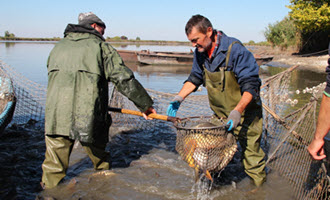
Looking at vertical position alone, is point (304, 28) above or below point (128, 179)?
above

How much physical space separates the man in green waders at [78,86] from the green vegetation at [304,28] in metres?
20.7

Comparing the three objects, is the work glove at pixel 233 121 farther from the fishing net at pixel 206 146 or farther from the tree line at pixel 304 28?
the tree line at pixel 304 28

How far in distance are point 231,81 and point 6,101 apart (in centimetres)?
395

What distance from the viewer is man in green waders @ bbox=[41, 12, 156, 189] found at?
2791mm


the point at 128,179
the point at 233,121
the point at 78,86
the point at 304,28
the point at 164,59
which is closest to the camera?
the point at 233,121

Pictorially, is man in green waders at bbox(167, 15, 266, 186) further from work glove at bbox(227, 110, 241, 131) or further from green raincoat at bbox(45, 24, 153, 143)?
green raincoat at bbox(45, 24, 153, 143)

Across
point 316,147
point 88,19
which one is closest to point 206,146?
point 316,147

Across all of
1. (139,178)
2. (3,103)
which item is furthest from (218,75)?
(3,103)

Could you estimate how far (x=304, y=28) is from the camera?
76.0 feet

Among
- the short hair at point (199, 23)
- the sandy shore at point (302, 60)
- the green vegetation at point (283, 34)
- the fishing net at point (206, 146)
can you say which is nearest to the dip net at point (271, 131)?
the fishing net at point (206, 146)

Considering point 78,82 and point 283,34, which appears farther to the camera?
point 283,34

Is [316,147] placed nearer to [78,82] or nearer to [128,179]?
[78,82]

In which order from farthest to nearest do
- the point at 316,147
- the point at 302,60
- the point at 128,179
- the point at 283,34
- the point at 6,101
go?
the point at 283,34, the point at 302,60, the point at 6,101, the point at 128,179, the point at 316,147

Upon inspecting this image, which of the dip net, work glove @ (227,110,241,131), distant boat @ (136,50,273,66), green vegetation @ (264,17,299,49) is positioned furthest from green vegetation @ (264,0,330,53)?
work glove @ (227,110,241,131)
